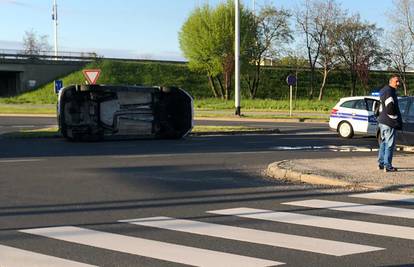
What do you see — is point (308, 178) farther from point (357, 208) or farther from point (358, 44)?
point (358, 44)

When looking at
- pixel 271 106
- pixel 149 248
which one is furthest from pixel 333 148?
pixel 271 106

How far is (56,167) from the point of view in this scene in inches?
535

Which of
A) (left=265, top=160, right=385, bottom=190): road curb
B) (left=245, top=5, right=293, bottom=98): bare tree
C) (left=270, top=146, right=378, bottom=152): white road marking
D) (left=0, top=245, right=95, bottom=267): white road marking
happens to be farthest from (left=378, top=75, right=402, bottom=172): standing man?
(left=245, top=5, right=293, bottom=98): bare tree

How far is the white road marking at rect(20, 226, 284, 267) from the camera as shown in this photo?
18.8 ft

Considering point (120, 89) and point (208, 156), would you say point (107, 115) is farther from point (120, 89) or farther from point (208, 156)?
point (208, 156)

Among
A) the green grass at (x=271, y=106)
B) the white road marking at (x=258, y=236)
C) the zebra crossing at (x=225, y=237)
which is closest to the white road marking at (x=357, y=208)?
the zebra crossing at (x=225, y=237)

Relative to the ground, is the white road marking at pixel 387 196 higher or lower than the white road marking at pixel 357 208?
higher

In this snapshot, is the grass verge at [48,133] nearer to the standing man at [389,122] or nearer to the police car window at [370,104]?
the police car window at [370,104]

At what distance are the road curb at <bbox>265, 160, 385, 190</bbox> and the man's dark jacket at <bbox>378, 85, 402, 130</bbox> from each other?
6.13 feet

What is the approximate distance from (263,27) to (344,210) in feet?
185

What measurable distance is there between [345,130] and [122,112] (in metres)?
8.62

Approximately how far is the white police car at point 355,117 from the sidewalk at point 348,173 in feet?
30.1

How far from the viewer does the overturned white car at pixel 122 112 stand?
71.1ft

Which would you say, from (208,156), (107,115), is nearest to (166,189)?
(208,156)
